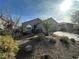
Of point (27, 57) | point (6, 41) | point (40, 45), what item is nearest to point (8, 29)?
point (40, 45)

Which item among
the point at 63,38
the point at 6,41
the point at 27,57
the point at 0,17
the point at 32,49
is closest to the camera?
the point at 6,41

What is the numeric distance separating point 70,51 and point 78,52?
1.00 metres

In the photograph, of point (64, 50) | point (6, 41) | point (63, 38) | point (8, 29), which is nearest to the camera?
point (6, 41)

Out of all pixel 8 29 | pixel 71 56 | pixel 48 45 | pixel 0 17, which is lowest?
pixel 71 56

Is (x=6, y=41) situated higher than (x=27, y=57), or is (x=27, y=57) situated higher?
(x=6, y=41)

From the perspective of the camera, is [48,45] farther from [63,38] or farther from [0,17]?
[0,17]

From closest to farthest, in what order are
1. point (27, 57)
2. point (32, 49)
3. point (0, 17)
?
point (27, 57), point (32, 49), point (0, 17)

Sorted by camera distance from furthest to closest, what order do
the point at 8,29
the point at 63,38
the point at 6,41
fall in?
the point at 8,29
the point at 63,38
the point at 6,41

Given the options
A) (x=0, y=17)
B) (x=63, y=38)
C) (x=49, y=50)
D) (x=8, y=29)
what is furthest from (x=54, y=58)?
(x=0, y=17)

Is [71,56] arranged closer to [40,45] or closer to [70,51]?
[70,51]

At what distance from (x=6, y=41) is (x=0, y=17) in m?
25.1

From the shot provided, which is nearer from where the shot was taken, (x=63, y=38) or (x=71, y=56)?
(x=71, y=56)

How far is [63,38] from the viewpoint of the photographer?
74.5 feet

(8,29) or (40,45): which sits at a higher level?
(8,29)
